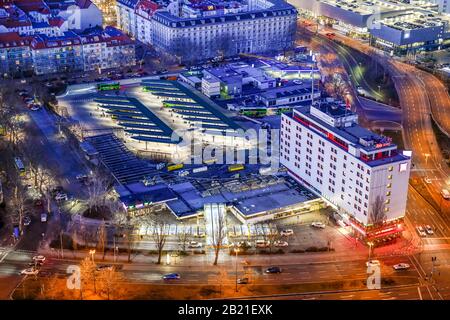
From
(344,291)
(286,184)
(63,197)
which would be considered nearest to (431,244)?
(344,291)

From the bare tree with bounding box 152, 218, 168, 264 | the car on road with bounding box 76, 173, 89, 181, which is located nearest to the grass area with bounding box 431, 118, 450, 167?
the bare tree with bounding box 152, 218, 168, 264

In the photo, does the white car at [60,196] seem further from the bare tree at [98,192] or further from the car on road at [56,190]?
the bare tree at [98,192]

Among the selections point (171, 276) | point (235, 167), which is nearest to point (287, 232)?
point (171, 276)

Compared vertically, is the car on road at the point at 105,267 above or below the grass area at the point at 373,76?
below

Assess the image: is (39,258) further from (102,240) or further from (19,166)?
(19,166)

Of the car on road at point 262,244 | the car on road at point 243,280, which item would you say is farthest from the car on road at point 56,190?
the car on road at point 243,280

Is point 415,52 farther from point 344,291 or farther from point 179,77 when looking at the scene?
point 344,291
